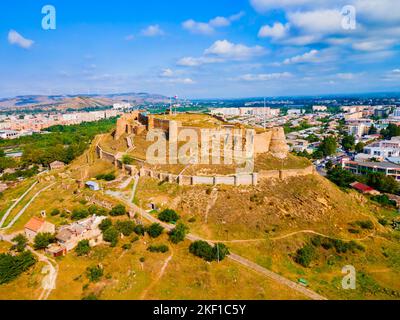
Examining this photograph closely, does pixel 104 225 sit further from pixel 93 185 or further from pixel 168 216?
pixel 93 185

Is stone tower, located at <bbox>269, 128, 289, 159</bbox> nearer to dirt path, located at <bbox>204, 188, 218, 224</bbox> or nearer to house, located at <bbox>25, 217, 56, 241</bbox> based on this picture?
dirt path, located at <bbox>204, 188, 218, 224</bbox>

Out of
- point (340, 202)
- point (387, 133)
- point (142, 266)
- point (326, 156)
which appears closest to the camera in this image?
point (142, 266)

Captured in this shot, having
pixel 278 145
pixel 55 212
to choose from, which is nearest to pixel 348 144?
pixel 278 145

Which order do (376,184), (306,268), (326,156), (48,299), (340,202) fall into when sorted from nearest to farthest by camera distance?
1. (48,299)
2. (306,268)
3. (340,202)
4. (376,184)
5. (326,156)

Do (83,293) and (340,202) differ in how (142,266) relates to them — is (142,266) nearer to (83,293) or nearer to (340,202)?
(83,293)

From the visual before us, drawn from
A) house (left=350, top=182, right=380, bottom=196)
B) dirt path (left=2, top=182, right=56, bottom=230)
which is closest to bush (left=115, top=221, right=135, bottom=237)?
dirt path (left=2, top=182, right=56, bottom=230)

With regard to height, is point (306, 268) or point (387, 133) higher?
point (387, 133)
